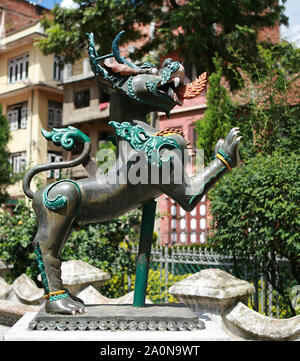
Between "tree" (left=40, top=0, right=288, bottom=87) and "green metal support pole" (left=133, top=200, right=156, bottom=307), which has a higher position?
"tree" (left=40, top=0, right=288, bottom=87)

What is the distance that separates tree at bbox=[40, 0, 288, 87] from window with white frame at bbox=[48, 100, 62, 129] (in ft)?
31.4

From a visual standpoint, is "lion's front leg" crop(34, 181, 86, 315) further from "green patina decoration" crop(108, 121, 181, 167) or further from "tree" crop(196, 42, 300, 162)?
"tree" crop(196, 42, 300, 162)

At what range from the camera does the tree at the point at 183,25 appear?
12.5 m

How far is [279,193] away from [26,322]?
11.9 feet

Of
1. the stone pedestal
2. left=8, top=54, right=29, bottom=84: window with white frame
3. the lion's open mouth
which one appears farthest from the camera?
left=8, top=54, right=29, bottom=84: window with white frame

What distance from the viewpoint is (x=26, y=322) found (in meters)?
2.72

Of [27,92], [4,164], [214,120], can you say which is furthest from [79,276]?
[27,92]

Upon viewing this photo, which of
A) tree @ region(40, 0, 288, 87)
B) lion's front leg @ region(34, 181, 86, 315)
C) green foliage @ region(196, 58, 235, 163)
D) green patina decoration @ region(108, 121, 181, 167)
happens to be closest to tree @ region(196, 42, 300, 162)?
green foliage @ region(196, 58, 235, 163)

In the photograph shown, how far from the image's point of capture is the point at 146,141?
2742mm

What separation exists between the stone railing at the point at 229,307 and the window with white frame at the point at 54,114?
2162cm

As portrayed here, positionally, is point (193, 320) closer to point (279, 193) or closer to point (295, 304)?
point (295, 304)

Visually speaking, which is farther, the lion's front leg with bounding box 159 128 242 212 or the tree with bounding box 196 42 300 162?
the tree with bounding box 196 42 300 162

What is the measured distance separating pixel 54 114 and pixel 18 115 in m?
2.18

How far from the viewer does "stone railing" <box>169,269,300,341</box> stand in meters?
3.19
